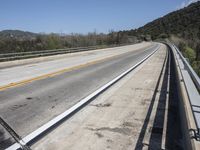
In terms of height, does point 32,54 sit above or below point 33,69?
below

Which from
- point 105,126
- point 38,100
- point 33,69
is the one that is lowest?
point 33,69

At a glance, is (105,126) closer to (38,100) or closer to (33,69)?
(38,100)

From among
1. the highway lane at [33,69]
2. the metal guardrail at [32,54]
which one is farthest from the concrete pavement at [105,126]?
the metal guardrail at [32,54]

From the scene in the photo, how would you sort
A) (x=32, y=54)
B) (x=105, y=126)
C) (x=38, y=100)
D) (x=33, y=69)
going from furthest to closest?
1. (x=32, y=54)
2. (x=33, y=69)
3. (x=38, y=100)
4. (x=105, y=126)

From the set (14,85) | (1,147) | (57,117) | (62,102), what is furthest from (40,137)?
(14,85)

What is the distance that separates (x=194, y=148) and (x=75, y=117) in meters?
3.52

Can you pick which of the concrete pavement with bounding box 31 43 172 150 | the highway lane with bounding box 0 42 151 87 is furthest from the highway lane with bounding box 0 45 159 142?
the highway lane with bounding box 0 42 151 87

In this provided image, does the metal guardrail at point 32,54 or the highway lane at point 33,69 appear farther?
the metal guardrail at point 32,54

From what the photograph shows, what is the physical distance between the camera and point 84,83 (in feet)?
39.4

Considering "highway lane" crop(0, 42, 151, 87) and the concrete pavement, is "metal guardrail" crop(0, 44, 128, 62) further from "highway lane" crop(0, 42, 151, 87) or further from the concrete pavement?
the concrete pavement

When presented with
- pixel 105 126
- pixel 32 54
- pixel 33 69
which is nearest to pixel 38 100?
pixel 105 126

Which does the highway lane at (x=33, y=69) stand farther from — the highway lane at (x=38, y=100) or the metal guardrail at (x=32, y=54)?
the highway lane at (x=38, y=100)

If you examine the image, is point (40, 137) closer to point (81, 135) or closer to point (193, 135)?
point (81, 135)

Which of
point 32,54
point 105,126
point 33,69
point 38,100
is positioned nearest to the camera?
point 105,126
